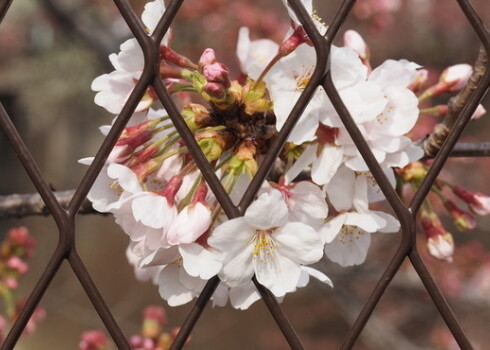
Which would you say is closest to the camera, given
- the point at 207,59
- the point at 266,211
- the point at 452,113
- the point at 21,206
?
the point at 266,211

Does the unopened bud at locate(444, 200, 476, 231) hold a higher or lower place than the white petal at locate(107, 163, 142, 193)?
lower

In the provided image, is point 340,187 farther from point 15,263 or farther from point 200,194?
point 15,263

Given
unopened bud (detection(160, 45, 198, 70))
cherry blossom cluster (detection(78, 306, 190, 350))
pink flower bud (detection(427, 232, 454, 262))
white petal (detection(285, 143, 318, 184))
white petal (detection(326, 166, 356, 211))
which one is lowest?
pink flower bud (detection(427, 232, 454, 262))

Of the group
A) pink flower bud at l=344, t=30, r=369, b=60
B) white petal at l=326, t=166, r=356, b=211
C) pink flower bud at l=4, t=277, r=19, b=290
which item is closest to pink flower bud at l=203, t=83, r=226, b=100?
white petal at l=326, t=166, r=356, b=211

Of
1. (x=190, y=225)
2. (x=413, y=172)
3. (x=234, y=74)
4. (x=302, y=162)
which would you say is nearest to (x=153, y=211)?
(x=190, y=225)

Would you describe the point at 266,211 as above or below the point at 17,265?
below

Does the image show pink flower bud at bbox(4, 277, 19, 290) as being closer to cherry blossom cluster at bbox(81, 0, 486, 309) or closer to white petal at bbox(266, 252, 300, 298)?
cherry blossom cluster at bbox(81, 0, 486, 309)
